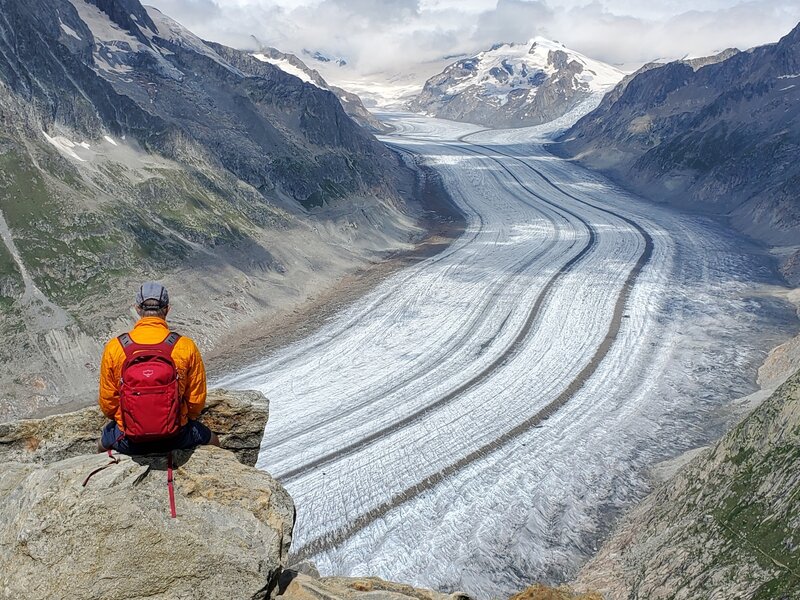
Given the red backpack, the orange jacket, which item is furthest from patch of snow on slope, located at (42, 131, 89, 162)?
the red backpack

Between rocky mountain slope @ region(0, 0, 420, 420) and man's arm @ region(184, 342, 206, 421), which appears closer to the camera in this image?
man's arm @ region(184, 342, 206, 421)

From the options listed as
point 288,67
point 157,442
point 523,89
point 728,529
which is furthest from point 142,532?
point 523,89

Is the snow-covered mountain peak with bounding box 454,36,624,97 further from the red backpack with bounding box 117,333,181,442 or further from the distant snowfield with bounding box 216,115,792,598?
the red backpack with bounding box 117,333,181,442

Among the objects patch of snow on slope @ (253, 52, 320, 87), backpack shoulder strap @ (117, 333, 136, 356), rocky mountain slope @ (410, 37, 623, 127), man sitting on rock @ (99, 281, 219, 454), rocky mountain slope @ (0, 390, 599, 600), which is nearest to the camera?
rocky mountain slope @ (0, 390, 599, 600)

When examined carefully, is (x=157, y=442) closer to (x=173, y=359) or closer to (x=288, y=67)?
(x=173, y=359)

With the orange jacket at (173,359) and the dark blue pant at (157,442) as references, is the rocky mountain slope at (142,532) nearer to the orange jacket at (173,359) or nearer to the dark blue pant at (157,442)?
the dark blue pant at (157,442)

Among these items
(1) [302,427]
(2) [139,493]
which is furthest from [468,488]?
(2) [139,493]
